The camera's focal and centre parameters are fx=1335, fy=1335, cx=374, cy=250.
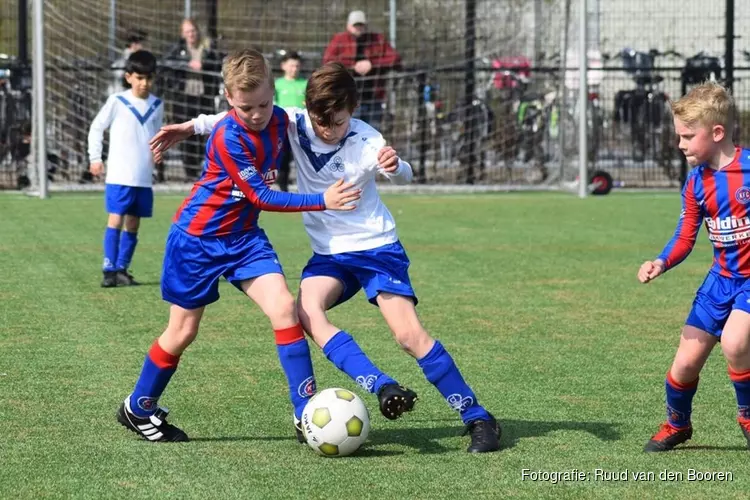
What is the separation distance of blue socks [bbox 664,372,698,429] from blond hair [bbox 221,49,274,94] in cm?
183

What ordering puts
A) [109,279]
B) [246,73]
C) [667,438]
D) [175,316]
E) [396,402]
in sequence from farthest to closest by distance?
[109,279] → [175,316] → [667,438] → [246,73] → [396,402]

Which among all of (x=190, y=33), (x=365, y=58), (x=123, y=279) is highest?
(x=190, y=33)

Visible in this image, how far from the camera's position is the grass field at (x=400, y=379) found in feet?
14.4

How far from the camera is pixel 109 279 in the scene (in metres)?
9.00

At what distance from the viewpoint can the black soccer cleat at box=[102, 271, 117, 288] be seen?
29.4 ft

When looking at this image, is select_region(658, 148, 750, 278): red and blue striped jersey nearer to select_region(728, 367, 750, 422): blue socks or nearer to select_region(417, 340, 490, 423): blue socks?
select_region(728, 367, 750, 422): blue socks

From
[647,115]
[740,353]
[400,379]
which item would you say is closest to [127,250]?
[400,379]

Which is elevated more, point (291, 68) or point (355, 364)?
point (291, 68)

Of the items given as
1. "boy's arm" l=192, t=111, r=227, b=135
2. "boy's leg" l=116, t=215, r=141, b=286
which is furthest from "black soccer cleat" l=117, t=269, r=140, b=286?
"boy's arm" l=192, t=111, r=227, b=135

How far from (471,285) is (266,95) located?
15.0 ft

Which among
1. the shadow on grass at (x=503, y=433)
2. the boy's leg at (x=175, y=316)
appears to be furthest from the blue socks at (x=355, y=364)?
the boy's leg at (x=175, y=316)

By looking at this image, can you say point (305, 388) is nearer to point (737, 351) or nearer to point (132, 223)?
point (737, 351)

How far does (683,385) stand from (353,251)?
4.26 feet

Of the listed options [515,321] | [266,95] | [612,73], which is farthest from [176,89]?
[266,95]
